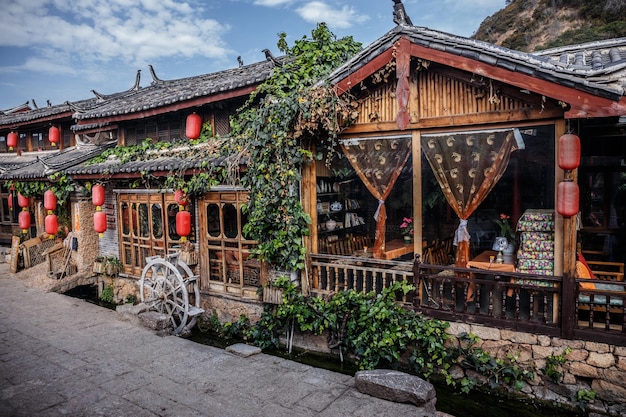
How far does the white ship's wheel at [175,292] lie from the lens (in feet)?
29.7

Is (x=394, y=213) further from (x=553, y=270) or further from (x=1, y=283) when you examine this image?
(x=1, y=283)

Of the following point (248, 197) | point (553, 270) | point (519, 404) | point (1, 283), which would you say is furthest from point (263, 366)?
point (1, 283)

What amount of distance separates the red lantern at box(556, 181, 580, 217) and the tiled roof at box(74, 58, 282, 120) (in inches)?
222

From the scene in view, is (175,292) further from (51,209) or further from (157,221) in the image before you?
(51,209)

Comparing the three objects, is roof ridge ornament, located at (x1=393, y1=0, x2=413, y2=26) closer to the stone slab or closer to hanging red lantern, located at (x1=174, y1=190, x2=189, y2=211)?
hanging red lantern, located at (x1=174, y1=190, x2=189, y2=211)

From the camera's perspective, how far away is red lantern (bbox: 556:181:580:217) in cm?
562

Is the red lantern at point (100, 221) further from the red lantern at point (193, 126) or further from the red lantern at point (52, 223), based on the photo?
the red lantern at point (193, 126)

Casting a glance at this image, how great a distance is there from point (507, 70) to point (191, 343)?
693 cm

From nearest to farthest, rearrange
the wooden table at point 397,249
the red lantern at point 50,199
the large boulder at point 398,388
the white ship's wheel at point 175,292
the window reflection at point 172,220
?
1. the large boulder at point 398,388
2. the wooden table at point 397,249
3. the white ship's wheel at point 175,292
4. the window reflection at point 172,220
5. the red lantern at point 50,199

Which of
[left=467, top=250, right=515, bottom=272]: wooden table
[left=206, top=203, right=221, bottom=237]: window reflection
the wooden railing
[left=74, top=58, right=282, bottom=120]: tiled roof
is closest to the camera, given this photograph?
the wooden railing

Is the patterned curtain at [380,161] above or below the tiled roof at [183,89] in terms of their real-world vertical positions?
below

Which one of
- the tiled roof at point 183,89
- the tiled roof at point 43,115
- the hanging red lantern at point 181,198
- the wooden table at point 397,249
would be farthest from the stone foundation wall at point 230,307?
the tiled roof at point 43,115

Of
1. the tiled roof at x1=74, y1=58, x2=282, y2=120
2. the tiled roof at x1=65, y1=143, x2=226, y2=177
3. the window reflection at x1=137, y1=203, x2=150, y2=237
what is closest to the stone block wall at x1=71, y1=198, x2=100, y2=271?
the tiled roof at x1=65, y1=143, x2=226, y2=177

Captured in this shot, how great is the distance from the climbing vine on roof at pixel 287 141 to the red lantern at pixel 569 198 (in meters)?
3.43
